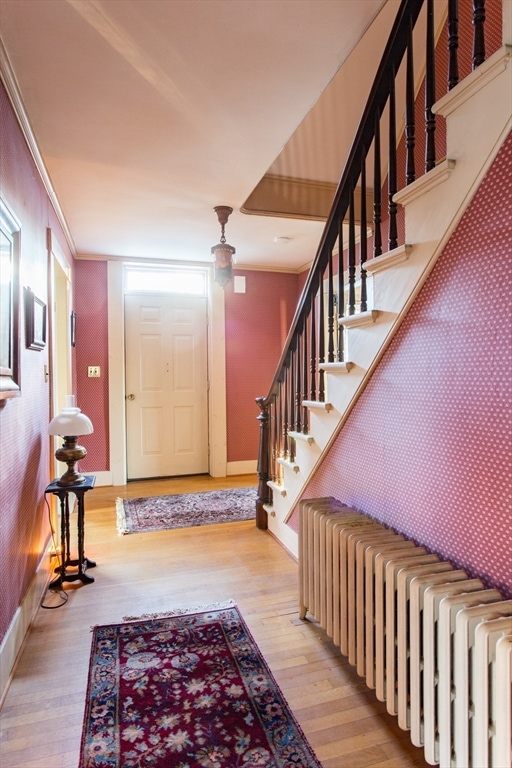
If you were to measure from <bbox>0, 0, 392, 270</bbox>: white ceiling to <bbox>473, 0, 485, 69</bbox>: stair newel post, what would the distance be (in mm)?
481

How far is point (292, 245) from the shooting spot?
13.7ft

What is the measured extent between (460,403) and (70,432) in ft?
6.54

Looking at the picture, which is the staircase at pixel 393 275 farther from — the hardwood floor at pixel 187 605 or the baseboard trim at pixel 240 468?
the baseboard trim at pixel 240 468

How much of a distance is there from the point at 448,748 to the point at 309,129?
130 inches

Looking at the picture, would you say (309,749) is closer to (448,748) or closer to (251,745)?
(251,745)

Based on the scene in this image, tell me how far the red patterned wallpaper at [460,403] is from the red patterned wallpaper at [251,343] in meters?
3.31

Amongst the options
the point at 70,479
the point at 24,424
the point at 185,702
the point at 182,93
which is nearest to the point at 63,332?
the point at 70,479

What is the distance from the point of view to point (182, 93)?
76.4 inches

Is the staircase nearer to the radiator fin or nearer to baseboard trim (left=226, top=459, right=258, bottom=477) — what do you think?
the radiator fin

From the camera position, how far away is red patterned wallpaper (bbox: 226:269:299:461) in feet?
16.4

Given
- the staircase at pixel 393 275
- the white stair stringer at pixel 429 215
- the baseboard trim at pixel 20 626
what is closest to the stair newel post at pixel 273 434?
the staircase at pixel 393 275

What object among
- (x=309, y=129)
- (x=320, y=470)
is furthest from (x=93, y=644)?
(x=309, y=129)

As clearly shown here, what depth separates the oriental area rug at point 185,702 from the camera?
1339mm

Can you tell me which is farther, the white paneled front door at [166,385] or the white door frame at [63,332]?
the white paneled front door at [166,385]
